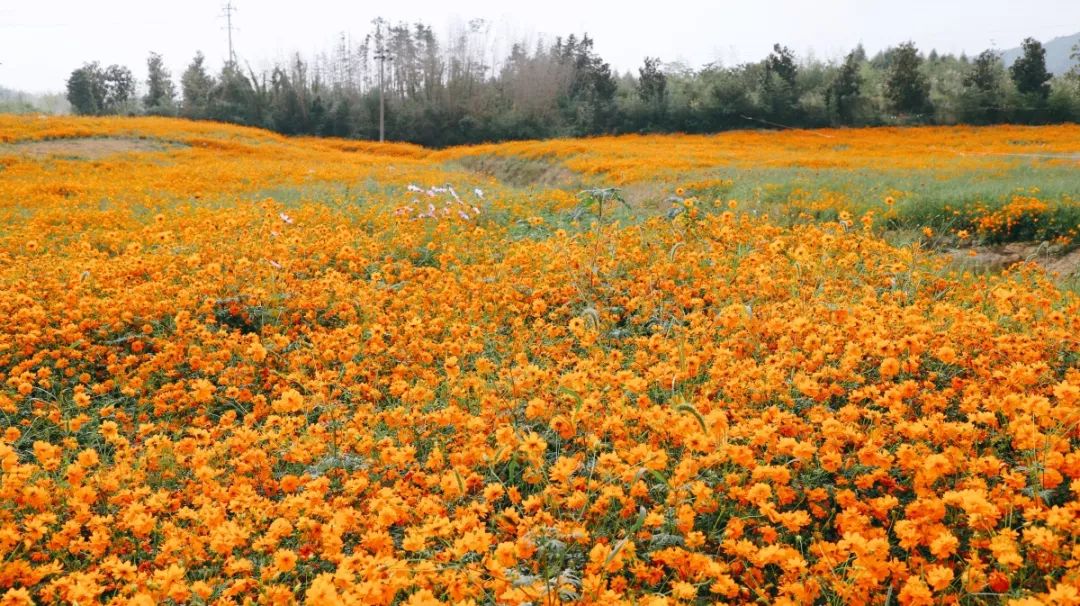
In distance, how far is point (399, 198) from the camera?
13.0 m

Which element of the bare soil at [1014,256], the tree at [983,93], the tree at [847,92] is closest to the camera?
the bare soil at [1014,256]

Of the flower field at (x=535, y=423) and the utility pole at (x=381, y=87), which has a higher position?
the utility pole at (x=381, y=87)

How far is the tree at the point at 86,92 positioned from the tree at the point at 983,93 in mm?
59294

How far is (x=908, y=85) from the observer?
1470 inches

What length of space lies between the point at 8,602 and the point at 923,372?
4472 mm

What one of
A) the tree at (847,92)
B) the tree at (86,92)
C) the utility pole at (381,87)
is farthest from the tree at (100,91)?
the tree at (847,92)

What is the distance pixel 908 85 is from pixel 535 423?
41.0 metres

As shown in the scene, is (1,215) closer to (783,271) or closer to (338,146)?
(783,271)

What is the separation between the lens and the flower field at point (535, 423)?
2508mm

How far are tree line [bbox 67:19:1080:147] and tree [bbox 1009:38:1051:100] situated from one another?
0.07 meters

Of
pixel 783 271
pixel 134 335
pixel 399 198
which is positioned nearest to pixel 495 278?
pixel 783 271

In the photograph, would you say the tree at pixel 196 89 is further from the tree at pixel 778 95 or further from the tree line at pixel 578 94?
the tree at pixel 778 95

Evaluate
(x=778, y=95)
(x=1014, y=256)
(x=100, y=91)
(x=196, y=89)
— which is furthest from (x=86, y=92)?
(x=1014, y=256)

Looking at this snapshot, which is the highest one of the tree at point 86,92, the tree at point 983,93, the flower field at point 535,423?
the tree at point 86,92
